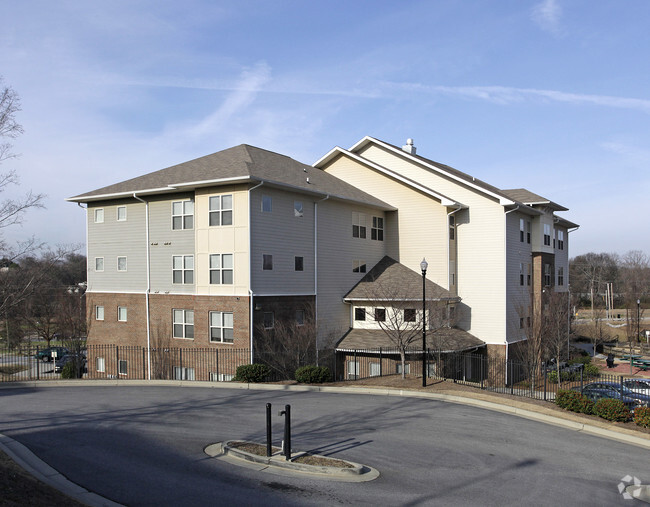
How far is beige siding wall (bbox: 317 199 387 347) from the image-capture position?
2928cm

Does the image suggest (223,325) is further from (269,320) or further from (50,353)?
(50,353)

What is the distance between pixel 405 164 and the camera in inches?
1382

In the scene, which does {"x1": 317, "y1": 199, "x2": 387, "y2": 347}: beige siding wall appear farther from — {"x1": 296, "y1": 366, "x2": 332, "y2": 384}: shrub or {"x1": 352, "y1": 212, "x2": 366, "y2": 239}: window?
{"x1": 296, "y1": 366, "x2": 332, "y2": 384}: shrub

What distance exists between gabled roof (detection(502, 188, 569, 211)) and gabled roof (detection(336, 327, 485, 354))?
9.99m

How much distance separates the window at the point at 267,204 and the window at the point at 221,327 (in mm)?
5312

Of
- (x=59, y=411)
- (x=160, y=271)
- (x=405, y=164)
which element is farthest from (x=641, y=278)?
(x=59, y=411)

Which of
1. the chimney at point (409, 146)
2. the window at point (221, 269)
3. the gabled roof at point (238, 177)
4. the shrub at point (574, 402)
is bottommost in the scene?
the shrub at point (574, 402)

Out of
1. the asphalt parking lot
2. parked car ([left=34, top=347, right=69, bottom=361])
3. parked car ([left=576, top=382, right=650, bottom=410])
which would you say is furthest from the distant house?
parked car ([left=34, top=347, right=69, bottom=361])

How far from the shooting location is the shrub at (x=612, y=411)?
14672mm

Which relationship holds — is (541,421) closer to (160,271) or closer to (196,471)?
(196,471)

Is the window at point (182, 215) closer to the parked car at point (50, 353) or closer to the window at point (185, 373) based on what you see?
the window at point (185, 373)

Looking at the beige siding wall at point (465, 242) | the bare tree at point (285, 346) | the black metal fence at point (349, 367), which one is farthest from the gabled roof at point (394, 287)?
the bare tree at point (285, 346)

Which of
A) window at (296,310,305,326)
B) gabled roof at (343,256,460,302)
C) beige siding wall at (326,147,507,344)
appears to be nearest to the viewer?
window at (296,310,305,326)

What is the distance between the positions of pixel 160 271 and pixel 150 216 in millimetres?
3219
